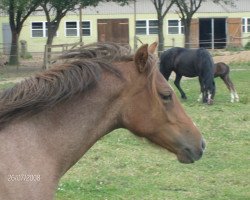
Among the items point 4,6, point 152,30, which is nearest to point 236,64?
point 4,6

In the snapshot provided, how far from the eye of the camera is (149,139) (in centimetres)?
339

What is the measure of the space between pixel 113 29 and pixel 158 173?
38145 mm

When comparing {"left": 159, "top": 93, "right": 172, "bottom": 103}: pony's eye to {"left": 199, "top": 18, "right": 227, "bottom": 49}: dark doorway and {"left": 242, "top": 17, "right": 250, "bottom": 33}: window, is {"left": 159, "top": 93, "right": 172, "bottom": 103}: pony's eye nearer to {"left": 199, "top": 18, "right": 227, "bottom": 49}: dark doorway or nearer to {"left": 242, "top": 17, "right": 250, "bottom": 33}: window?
{"left": 199, "top": 18, "right": 227, "bottom": 49}: dark doorway

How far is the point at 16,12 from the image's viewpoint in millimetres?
31953

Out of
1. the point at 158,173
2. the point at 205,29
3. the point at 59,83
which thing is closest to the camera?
the point at 59,83

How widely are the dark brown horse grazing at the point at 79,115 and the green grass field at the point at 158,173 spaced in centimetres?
163

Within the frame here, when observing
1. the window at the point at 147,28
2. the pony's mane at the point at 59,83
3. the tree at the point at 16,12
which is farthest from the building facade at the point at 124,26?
the pony's mane at the point at 59,83

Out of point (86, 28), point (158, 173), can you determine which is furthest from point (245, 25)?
point (158, 173)

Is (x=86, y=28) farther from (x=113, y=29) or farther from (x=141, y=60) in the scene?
(x=141, y=60)

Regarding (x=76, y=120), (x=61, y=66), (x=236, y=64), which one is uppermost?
(x=61, y=66)

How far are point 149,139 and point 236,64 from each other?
84.2ft

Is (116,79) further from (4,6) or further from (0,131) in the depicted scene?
(4,6)

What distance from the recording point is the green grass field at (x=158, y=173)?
669 cm

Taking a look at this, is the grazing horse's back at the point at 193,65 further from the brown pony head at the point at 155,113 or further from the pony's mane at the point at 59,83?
the pony's mane at the point at 59,83
